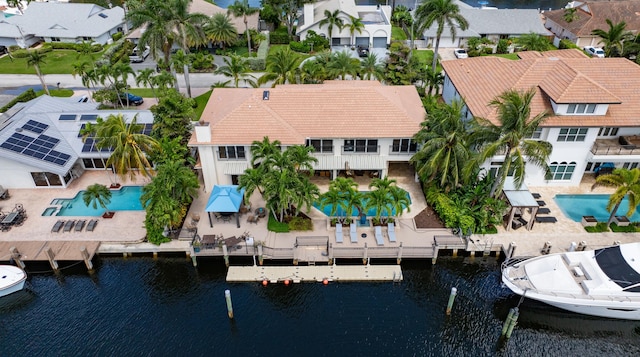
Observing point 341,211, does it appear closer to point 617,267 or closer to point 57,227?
point 617,267

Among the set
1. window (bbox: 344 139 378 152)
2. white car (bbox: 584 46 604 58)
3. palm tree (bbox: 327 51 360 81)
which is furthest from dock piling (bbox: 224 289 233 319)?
white car (bbox: 584 46 604 58)

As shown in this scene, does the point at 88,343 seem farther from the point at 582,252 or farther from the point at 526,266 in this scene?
the point at 582,252

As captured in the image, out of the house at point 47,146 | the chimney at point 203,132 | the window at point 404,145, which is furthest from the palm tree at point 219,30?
the window at point 404,145

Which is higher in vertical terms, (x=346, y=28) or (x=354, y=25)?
(x=354, y=25)

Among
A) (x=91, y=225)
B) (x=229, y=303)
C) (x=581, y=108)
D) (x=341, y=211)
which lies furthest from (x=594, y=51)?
(x=91, y=225)

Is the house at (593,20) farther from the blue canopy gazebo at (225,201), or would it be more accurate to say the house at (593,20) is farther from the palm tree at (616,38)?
the blue canopy gazebo at (225,201)

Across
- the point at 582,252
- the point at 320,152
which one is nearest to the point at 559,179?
the point at 582,252
